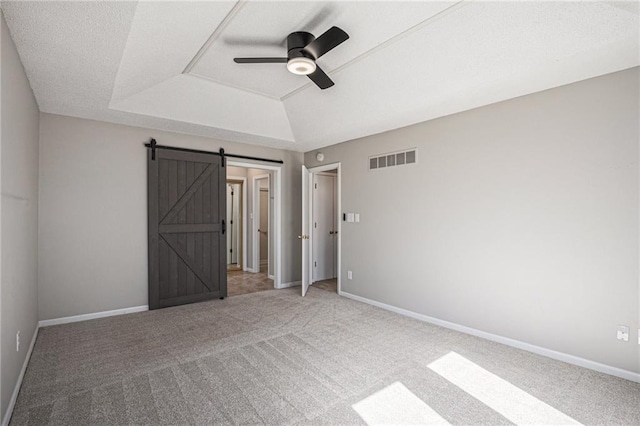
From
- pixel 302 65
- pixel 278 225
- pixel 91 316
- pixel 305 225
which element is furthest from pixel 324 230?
pixel 302 65

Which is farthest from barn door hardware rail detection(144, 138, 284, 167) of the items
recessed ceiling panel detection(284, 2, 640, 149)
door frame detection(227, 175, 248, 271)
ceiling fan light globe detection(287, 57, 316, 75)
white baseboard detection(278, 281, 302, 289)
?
ceiling fan light globe detection(287, 57, 316, 75)

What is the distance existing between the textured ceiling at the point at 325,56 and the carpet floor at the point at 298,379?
2500mm

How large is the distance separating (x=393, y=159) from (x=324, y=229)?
7.79 feet

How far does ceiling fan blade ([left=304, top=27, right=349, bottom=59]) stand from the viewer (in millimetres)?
2217

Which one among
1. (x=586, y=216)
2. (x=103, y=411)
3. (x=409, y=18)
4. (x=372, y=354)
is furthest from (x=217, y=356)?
(x=586, y=216)

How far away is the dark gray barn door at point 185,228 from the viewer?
4.39 meters

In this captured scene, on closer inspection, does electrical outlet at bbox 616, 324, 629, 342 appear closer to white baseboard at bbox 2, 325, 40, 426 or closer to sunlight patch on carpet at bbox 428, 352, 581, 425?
sunlight patch on carpet at bbox 428, 352, 581, 425

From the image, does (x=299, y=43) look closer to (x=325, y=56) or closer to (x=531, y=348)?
(x=325, y=56)

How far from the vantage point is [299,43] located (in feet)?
8.23

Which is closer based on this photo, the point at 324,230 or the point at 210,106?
the point at 210,106

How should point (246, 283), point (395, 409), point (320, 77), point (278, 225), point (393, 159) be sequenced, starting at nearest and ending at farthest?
point (395, 409), point (320, 77), point (393, 159), point (278, 225), point (246, 283)

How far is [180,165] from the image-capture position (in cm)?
459

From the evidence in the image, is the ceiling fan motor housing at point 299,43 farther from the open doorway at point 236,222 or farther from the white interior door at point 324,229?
the open doorway at point 236,222

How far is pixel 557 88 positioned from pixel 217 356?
13.0 feet
